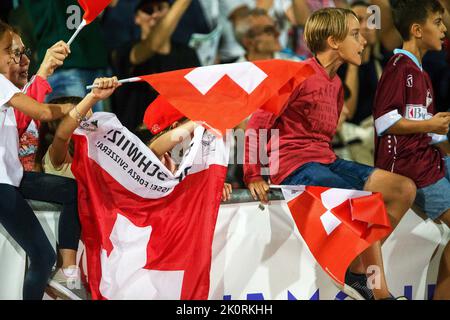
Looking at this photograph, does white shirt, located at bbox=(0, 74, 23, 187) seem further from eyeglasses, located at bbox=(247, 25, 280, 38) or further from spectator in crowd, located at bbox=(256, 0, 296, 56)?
spectator in crowd, located at bbox=(256, 0, 296, 56)

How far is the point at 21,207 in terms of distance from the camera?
3965 mm

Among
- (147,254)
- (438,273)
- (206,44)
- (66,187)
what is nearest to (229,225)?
(147,254)

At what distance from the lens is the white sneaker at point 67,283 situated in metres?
4.07

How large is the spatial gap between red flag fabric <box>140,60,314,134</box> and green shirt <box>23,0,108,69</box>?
1338mm

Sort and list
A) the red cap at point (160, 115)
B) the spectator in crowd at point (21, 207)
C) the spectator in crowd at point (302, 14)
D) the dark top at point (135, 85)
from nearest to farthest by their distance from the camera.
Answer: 1. the spectator in crowd at point (21, 207)
2. the red cap at point (160, 115)
3. the dark top at point (135, 85)
4. the spectator in crowd at point (302, 14)

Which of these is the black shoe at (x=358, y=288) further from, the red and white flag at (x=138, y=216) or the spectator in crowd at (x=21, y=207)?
the spectator in crowd at (x=21, y=207)

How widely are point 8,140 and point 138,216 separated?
649 mm

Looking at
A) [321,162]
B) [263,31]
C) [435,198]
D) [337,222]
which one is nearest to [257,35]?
[263,31]

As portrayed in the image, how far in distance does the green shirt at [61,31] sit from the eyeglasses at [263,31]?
3.42ft

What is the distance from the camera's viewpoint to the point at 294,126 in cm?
442

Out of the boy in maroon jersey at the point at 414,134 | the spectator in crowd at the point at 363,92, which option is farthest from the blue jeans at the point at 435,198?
the spectator in crowd at the point at 363,92

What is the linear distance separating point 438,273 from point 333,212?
2.35 feet

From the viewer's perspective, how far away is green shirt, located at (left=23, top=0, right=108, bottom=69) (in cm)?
536

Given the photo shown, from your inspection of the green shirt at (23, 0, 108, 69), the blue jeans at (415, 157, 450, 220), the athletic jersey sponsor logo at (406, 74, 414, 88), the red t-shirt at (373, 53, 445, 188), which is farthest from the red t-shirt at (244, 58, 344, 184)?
the green shirt at (23, 0, 108, 69)
